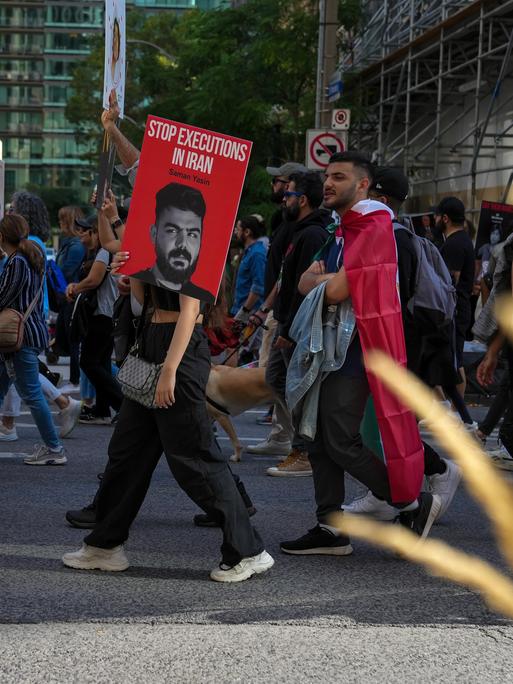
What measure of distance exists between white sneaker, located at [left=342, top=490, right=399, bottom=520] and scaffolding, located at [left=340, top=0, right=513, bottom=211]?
13401 mm

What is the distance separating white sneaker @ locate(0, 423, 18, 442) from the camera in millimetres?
9977

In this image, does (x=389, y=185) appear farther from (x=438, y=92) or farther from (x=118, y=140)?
(x=438, y=92)

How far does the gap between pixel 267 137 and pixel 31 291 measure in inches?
800

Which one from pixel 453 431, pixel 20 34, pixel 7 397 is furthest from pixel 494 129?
pixel 20 34

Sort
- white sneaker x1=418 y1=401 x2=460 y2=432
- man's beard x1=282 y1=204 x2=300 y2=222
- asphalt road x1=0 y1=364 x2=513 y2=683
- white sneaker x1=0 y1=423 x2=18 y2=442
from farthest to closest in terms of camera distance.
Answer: white sneaker x1=418 y1=401 x2=460 y2=432, white sneaker x1=0 y1=423 x2=18 y2=442, man's beard x1=282 y1=204 x2=300 y2=222, asphalt road x1=0 y1=364 x2=513 y2=683

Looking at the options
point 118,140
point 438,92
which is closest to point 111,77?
point 118,140

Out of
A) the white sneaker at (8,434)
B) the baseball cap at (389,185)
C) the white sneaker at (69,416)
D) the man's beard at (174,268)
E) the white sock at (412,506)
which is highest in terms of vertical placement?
the baseball cap at (389,185)

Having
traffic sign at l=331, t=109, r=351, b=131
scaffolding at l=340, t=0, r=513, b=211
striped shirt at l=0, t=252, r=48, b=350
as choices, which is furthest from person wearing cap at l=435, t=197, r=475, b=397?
scaffolding at l=340, t=0, r=513, b=211

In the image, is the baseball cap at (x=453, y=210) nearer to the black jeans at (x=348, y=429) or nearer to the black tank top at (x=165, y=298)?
the black jeans at (x=348, y=429)

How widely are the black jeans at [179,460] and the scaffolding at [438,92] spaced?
48.7 feet

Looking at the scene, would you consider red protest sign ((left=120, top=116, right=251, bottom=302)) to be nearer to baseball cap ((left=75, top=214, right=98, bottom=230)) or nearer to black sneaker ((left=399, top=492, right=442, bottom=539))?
black sneaker ((left=399, top=492, right=442, bottom=539))

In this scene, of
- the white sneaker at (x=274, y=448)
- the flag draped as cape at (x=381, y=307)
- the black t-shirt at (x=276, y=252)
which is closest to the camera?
the flag draped as cape at (x=381, y=307)

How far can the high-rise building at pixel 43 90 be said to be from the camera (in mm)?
143000

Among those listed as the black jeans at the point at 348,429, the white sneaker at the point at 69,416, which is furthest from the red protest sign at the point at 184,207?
the white sneaker at the point at 69,416
